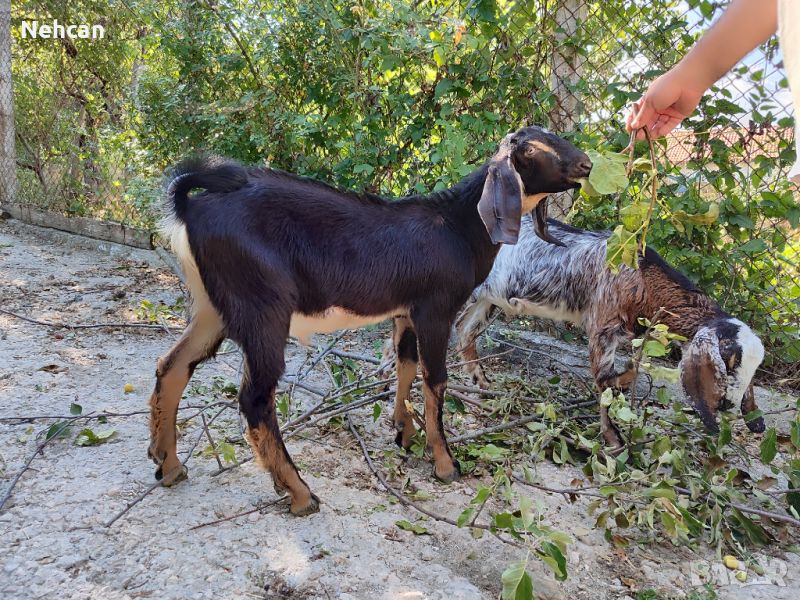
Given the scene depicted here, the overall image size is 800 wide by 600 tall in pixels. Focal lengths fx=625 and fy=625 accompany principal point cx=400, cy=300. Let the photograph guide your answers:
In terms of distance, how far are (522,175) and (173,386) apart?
1.74 meters

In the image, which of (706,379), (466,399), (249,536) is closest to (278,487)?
(249,536)

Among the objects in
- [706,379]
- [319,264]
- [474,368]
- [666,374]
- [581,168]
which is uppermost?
[581,168]

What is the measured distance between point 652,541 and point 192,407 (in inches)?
86.9

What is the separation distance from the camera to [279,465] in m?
2.33

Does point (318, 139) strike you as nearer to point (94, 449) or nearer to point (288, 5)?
point (288, 5)

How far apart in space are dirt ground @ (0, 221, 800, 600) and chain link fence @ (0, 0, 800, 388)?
51.8 inches

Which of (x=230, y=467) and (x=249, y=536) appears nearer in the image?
(x=249, y=536)

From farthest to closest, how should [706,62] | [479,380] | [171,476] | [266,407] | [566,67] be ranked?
[566,67], [479,380], [171,476], [266,407], [706,62]

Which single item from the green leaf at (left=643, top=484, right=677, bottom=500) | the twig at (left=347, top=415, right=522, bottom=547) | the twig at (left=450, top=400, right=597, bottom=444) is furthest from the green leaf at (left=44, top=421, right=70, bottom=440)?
the green leaf at (left=643, top=484, right=677, bottom=500)

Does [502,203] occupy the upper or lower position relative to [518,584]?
upper

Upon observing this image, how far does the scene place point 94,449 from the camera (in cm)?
279

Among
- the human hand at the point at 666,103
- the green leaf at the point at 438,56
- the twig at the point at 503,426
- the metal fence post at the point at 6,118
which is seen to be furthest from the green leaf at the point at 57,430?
the metal fence post at the point at 6,118

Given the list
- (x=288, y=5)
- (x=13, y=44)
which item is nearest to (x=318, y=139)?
(x=288, y=5)

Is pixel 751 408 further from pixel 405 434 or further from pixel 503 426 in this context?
pixel 405 434
